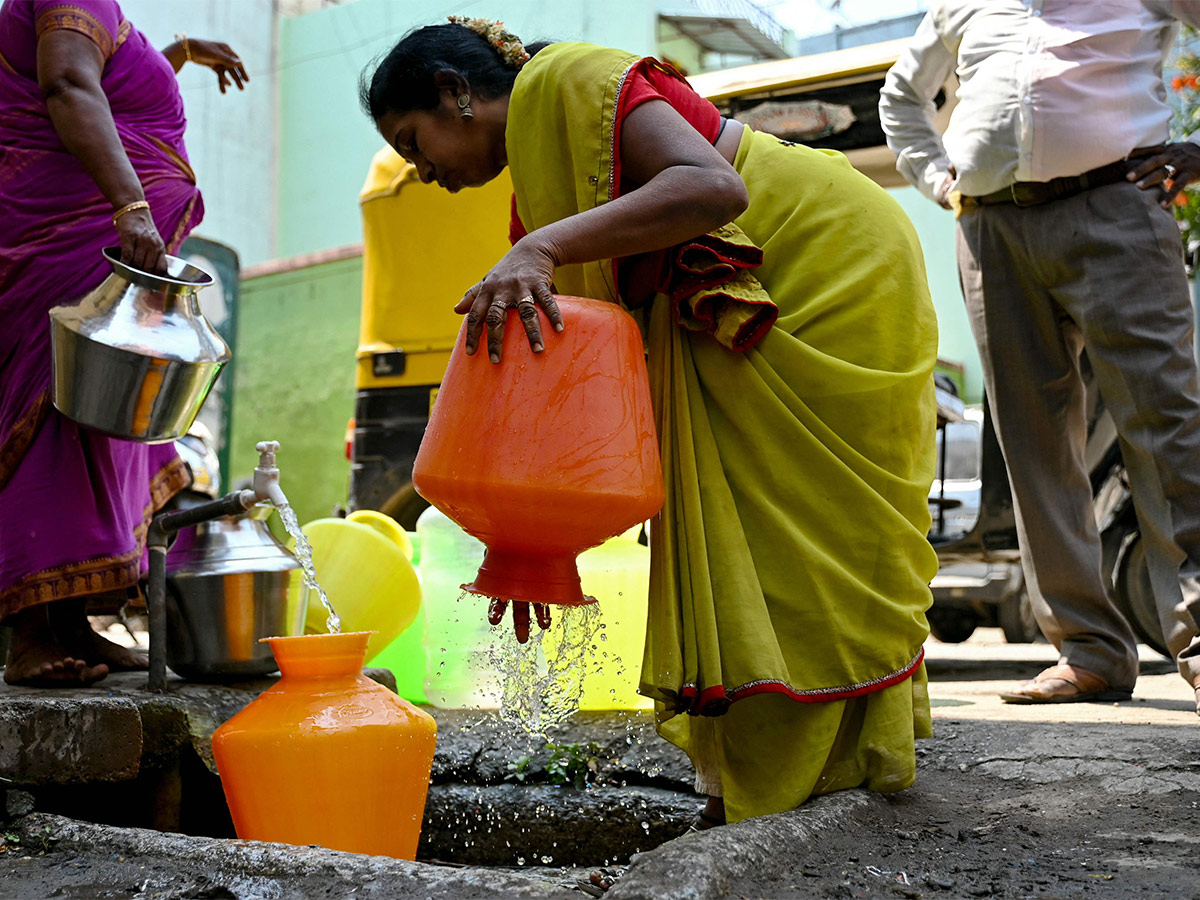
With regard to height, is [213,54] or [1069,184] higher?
[213,54]

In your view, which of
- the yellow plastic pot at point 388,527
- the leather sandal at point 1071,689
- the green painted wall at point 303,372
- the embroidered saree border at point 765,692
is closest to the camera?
the embroidered saree border at point 765,692

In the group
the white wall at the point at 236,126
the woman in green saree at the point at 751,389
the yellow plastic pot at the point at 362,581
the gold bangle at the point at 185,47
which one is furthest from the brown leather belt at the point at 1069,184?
the white wall at the point at 236,126

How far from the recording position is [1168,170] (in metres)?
2.65

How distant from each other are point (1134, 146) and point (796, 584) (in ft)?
5.20

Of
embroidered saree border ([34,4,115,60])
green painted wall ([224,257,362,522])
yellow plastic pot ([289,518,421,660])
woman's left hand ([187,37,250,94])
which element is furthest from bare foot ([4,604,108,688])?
green painted wall ([224,257,362,522])

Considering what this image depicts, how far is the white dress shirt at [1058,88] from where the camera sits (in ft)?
8.77

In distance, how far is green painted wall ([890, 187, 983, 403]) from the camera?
11.7 metres

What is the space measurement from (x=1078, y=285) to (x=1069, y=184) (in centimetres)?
24

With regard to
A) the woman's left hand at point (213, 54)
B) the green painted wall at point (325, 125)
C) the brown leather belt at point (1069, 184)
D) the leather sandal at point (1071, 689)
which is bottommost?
the leather sandal at point (1071, 689)

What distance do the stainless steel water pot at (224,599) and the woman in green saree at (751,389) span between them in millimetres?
1051

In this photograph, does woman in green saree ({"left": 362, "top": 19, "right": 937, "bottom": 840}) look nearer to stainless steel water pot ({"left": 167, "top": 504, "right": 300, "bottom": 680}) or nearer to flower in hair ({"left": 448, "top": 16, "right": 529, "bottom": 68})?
flower in hair ({"left": 448, "top": 16, "right": 529, "bottom": 68})

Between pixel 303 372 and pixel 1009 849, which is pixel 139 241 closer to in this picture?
pixel 1009 849

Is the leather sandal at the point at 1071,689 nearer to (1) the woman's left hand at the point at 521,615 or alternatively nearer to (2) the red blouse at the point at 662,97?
(1) the woman's left hand at the point at 521,615

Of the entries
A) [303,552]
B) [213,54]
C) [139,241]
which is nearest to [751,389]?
[303,552]
